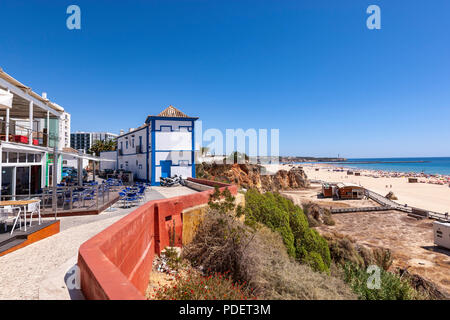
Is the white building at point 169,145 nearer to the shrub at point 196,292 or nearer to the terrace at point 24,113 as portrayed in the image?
the terrace at point 24,113

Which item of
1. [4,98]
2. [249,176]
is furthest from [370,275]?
[249,176]

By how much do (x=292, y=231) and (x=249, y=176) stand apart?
64.5 feet

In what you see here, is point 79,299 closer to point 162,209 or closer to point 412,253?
point 162,209

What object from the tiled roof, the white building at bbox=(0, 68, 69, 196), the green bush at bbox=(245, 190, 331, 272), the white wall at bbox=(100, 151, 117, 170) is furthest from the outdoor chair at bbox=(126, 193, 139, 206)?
the white wall at bbox=(100, 151, 117, 170)

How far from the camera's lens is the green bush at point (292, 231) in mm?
10734

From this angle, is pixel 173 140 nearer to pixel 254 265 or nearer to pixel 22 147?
pixel 22 147

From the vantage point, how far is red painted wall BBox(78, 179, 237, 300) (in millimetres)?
2289

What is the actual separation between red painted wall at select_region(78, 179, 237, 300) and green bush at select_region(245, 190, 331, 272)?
3.79 m

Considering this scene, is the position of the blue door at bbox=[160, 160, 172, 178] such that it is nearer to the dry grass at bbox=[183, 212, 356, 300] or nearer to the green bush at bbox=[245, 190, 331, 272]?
the green bush at bbox=[245, 190, 331, 272]

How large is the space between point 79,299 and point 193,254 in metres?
3.90

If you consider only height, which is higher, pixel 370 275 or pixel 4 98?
pixel 4 98

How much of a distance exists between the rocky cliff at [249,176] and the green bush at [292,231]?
8508 mm

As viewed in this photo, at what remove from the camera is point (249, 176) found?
31.9m
